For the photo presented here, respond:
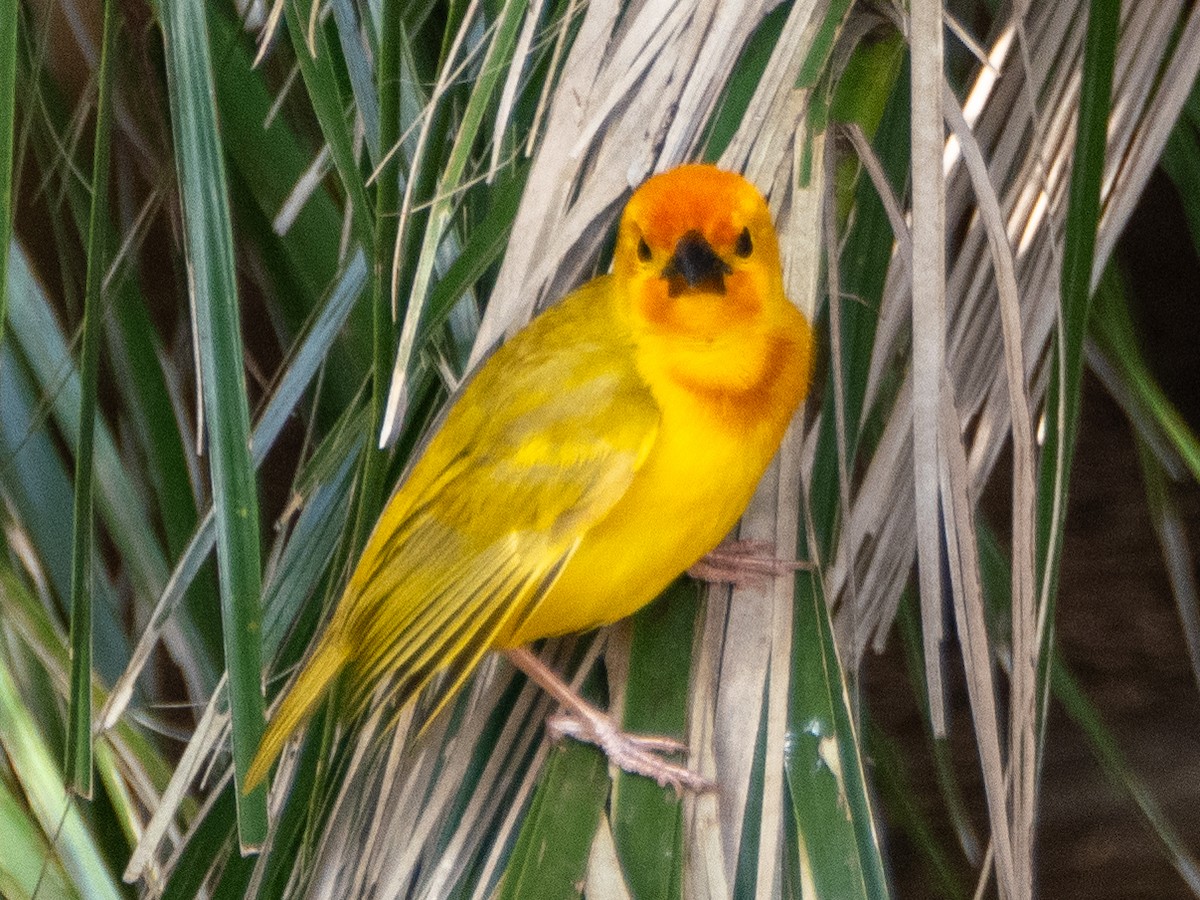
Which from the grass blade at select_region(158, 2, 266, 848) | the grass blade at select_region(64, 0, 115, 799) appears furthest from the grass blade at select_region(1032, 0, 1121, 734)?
the grass blade at select_region(64, 0, 115, 799)

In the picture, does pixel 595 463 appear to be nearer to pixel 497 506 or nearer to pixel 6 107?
pixel 497 506

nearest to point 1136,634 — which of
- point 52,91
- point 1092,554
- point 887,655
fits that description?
point 1092,554

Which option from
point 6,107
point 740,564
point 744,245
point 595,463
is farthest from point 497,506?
point 6,107

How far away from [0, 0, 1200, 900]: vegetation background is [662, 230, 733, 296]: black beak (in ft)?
0.30

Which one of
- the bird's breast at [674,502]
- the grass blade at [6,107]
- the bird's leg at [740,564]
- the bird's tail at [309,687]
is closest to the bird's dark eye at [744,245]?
the bird's breast at [674,502]

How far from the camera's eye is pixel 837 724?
4.13ft

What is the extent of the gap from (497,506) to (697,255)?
0.34m

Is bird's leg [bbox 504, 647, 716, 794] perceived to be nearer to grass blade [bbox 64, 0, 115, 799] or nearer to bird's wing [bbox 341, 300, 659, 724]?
bird's wing [bbox 341, 300, 659, 724]

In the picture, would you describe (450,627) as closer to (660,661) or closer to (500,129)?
(660,661)

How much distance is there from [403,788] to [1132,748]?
194cm

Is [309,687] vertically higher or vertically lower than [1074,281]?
lower

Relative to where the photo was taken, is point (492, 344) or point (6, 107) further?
point (492, 344)

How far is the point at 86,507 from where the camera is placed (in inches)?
49.7

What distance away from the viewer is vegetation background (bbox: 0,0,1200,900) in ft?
4.14
